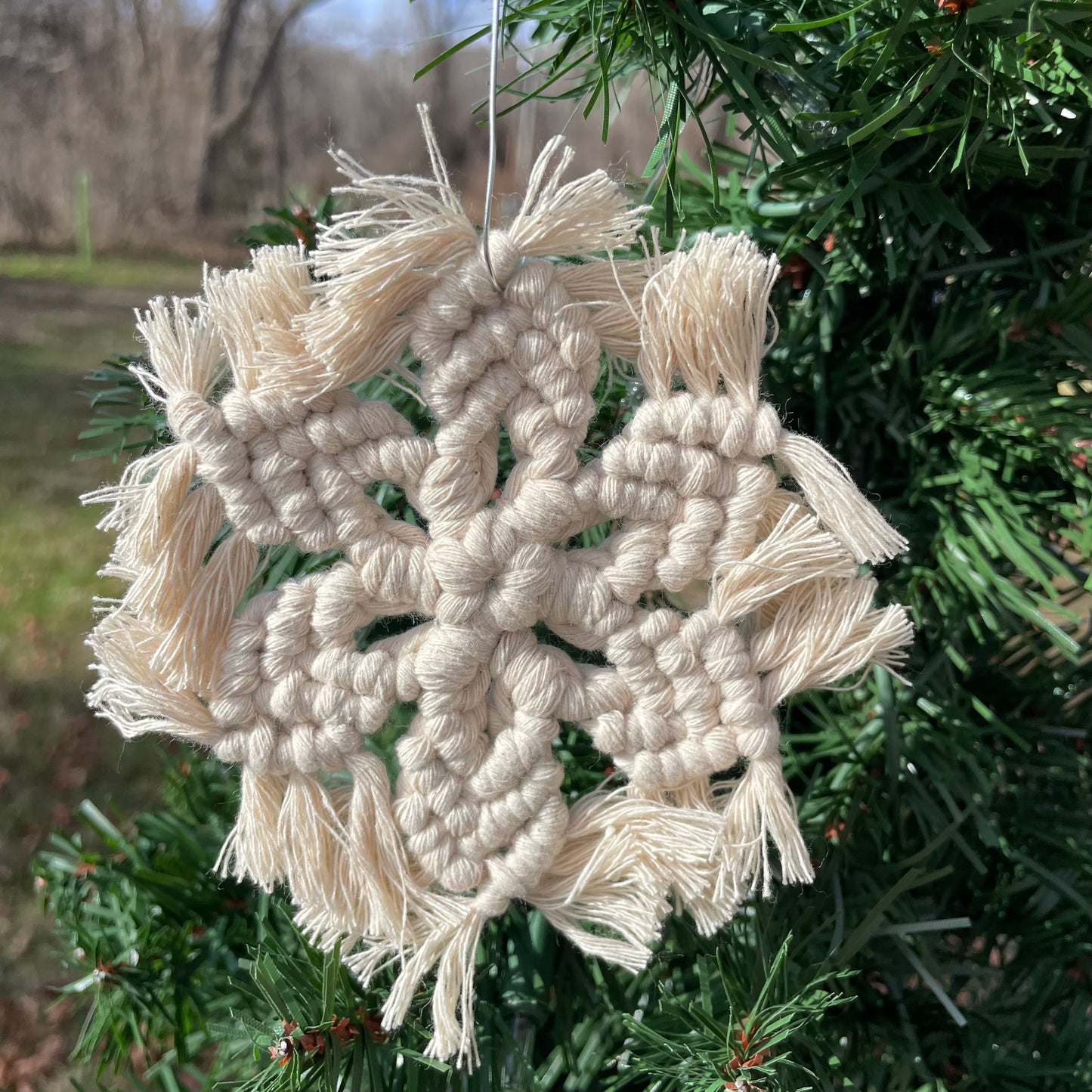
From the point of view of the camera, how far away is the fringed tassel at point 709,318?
356 mm

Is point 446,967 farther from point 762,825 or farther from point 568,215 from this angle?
point 568,215

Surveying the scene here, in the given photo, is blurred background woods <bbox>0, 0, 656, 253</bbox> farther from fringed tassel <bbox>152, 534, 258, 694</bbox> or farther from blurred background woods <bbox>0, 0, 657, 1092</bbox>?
fringed tassel <bbox>152, 534, 258, 694</bbox>

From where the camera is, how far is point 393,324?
36 centimetres

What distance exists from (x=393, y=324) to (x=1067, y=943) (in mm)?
458

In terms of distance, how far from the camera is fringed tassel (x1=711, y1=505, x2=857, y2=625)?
369 mm

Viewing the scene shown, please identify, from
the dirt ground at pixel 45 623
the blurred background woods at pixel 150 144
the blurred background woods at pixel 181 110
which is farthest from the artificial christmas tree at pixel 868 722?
the blurred background woods at pixel 181 110

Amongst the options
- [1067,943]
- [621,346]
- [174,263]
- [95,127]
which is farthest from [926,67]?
[95,127]

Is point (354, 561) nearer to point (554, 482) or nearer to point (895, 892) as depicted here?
point (554, 482)

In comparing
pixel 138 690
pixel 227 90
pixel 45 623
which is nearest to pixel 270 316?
pixel 138 690

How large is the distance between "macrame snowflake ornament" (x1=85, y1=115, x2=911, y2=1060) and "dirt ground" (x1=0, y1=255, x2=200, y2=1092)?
537 mm

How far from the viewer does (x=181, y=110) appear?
2.35m

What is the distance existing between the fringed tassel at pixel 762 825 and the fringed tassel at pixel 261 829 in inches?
7.6

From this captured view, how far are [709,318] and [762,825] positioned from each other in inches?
8.4

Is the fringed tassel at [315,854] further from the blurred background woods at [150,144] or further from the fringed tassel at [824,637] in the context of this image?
the blurred background woods at [150,144]
